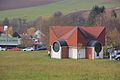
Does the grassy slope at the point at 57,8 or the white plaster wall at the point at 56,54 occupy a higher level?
the grassy slope at the point at 57,8

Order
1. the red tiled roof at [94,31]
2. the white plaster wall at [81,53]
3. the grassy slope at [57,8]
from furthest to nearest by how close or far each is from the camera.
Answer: the grassy slope at [57,8] < the red tiled roof at [94,31] < the white plaster wall at [81,53]

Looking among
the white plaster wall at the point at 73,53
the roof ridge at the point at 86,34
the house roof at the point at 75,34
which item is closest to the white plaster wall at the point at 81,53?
the white plaster wall at the point at 73,53

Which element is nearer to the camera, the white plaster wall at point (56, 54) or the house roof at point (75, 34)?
the white plaster wall at point (56, 54)

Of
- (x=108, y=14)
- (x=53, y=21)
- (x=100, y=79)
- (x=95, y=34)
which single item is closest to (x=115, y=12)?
(x=108, y=14)

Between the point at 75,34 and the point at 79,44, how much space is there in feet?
5.77

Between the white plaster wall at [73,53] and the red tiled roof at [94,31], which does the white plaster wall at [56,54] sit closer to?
the white plaster wall at [73,53]

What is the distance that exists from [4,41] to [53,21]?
98.7 ft

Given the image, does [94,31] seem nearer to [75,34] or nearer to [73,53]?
[75,34]

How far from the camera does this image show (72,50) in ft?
183

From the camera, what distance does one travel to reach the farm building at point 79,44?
54875 millimetres

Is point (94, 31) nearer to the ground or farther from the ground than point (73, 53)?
farther from the ground

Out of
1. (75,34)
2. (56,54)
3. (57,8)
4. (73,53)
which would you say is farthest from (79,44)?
(57,8)

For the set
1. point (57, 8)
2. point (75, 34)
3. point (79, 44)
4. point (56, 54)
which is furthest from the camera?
point (57, 8)

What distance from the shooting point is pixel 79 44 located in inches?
2164
